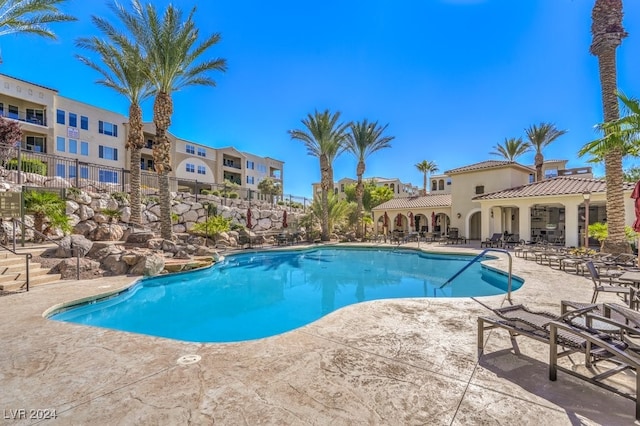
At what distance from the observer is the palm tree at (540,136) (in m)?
27.8

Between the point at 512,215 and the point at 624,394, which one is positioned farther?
the point at 512,215

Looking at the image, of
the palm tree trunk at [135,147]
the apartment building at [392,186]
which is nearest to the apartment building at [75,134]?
the palm tree trunk at [135,147]

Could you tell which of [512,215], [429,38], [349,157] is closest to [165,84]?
[429,38]

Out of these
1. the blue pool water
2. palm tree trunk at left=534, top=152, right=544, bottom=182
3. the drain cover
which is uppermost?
palm tree trunk at left=534, top=152, right=544, bottom=182

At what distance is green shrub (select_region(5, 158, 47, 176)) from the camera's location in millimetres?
17406

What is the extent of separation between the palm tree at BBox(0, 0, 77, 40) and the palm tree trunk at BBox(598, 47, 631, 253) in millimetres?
21598

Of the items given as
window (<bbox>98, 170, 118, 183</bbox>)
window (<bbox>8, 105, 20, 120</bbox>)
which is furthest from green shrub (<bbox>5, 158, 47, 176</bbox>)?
window (<bbox>8, 105, 20, 120</bbox>)

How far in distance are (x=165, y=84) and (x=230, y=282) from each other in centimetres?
1023

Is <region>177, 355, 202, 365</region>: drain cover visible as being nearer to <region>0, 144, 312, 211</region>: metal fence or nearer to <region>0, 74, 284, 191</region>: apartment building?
<region>0, 144, 312, 211</region>: metal fence

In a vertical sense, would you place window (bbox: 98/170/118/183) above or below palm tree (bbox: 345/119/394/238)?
below

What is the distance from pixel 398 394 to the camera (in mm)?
2900

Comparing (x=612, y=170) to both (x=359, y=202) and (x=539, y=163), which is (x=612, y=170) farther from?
(x=539, y=163)

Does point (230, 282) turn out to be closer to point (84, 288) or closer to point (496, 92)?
point (84, 288)

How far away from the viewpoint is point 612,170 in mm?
12727
